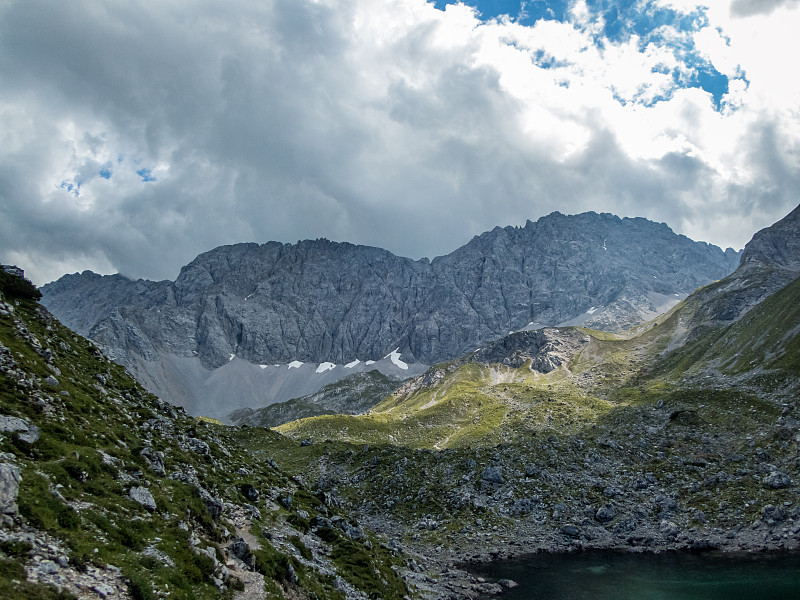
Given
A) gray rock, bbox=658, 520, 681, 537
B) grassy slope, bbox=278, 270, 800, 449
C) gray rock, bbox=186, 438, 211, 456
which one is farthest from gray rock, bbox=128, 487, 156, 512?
grassy slope, bbox=278, 270, 800, 449

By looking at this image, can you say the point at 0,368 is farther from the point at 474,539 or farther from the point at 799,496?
the point at 799,496

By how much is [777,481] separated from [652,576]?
38.2 meters

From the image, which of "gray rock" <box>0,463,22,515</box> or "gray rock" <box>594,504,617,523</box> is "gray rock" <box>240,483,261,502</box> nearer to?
"gray rock" <box>0,463,22,515</box>

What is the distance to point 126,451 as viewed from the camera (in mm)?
33594

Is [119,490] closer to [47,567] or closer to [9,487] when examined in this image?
[9,487]

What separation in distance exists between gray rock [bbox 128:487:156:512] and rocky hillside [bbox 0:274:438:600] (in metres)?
0.09

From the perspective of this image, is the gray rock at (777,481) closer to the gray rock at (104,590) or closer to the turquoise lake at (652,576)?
the turquoise lake at (652,576)

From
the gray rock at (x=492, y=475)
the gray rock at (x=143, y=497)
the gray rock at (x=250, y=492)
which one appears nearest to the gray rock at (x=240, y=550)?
the gray rock at (x=143, y=497)

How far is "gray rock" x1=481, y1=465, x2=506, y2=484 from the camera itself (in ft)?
349

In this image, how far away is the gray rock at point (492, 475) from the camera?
106 meters

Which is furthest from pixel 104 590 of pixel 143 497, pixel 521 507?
pixel 521 507

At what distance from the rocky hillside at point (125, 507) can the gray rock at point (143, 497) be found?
9 centimetres

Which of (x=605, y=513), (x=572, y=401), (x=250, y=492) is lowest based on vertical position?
(x=605, y=513)

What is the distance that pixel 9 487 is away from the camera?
63.1 feet
